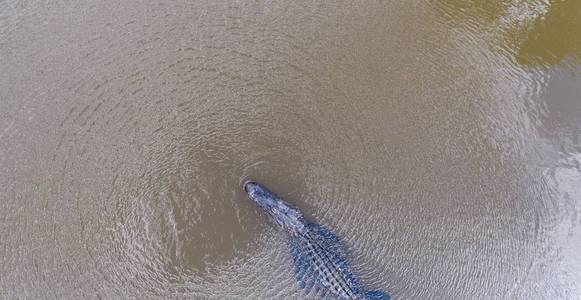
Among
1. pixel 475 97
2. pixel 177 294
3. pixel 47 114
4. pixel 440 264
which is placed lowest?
pixel 177 294

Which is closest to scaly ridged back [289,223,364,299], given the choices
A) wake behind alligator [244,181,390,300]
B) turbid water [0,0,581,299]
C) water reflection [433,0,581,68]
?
wake behind alligator [244,181,390,300]

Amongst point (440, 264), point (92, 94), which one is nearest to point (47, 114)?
point (92, 94)

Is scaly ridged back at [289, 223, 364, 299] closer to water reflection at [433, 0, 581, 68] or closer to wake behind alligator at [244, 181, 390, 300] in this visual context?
wake behind alligator at [244, 181, 390, 300]

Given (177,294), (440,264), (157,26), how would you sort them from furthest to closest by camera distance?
(157,26) < (440,264) < (177,294)

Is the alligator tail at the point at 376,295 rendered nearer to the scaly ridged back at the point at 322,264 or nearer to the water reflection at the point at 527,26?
the scaly ridged back at the point at 322,264

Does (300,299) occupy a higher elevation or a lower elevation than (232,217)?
lower

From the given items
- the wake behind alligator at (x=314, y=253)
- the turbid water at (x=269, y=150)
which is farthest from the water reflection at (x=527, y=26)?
the wake behind alligator at (x=314, y=253)

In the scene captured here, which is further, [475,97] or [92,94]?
[475,97]

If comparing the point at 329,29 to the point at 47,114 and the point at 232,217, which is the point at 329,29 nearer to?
the point at 232,217
